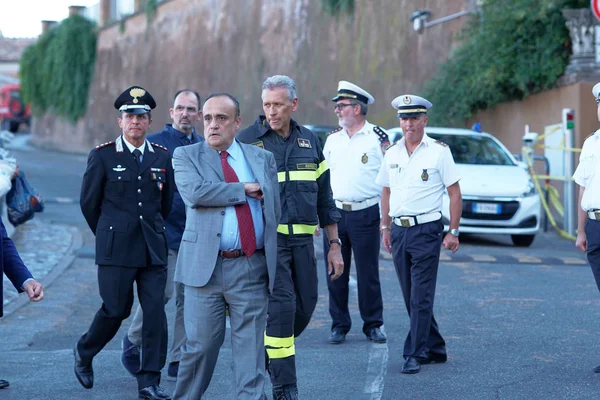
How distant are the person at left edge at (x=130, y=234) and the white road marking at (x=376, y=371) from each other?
129 centimetres

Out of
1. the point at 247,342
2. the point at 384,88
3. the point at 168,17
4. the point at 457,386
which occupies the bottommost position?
the point at 457,386

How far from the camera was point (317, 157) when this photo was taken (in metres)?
6.92

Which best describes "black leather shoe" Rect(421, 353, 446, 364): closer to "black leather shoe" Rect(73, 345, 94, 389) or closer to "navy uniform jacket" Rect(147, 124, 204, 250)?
"navy uniform jacket" Rect(147, 124, 204, 250)

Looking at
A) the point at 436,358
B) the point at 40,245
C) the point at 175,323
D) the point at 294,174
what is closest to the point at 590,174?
the point at 436,358

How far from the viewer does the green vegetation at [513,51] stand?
812 inches

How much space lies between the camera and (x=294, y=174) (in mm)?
6785

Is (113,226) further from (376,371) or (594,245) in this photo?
(594,245)

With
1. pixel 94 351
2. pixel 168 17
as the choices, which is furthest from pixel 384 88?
pixel 94 351

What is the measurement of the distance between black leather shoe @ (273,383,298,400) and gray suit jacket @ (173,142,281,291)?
0.84 m

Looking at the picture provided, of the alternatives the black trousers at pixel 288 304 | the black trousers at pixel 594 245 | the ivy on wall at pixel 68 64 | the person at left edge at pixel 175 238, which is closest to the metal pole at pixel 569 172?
the black trousers at pixel 594 245

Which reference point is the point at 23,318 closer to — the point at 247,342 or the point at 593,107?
the point at 247,342

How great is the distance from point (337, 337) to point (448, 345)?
0.86m

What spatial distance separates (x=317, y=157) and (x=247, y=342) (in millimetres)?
1606

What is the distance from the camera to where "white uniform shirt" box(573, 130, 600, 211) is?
766 centimetres
